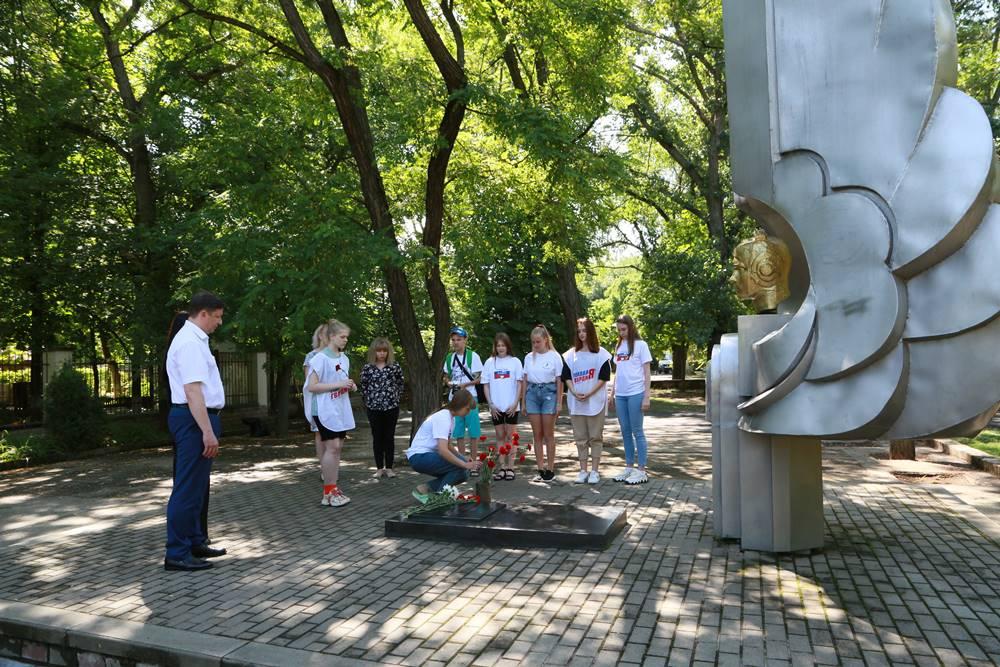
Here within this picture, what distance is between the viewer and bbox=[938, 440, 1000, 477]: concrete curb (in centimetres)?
988

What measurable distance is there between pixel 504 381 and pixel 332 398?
2266 millimetres

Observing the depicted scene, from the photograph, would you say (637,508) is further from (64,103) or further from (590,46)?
(64,103)

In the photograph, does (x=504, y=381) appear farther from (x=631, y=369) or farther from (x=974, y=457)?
(x=974, y=457)

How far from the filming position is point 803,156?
527 cm

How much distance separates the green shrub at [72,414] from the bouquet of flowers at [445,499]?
1062 centimetres

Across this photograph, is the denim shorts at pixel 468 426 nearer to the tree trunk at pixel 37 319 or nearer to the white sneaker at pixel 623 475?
the white sneaker at pixel 623 475

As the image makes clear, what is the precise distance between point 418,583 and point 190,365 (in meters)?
2.36

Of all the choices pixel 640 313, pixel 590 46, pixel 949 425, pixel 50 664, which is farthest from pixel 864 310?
pixel 640 313

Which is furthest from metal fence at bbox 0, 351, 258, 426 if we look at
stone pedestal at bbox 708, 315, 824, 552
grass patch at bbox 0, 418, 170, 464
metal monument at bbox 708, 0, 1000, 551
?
metal monument at bbox 708, 0, 1000, 551

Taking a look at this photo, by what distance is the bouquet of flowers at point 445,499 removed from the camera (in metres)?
7.06

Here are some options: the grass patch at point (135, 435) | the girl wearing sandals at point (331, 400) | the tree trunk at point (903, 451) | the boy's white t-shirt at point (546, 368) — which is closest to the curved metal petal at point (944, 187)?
the boy's white t-shirt at point (546, 368)

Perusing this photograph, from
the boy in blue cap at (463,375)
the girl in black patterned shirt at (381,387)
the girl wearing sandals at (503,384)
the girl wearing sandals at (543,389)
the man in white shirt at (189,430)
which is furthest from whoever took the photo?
the boy in blue cap at (463,375)

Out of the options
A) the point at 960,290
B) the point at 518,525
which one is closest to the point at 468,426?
the point at 518,525

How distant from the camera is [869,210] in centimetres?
498
